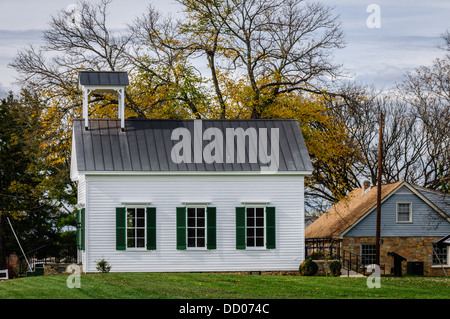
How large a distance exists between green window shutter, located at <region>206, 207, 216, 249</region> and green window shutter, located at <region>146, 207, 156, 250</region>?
1.94 m

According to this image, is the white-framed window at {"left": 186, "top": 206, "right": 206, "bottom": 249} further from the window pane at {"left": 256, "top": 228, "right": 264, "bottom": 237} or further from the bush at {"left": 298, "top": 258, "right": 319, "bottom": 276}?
A: the bush at {"left": 298, "top": 258, "right": 319, "bottom": 276}

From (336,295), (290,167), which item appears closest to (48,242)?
(290,167)

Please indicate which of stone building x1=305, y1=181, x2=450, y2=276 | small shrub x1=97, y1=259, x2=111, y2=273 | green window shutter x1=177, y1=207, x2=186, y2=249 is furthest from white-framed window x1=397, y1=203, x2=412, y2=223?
small shrub x1=97, y1=259, x2=111, y2=273

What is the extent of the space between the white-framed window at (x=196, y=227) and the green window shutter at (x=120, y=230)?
7.65 feet

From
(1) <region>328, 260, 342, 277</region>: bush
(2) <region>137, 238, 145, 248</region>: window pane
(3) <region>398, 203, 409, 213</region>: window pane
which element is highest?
(3) <region>398, 203, 409, 213</region>: window pane

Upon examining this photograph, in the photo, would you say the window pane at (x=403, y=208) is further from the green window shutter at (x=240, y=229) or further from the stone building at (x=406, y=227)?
the green window shutter at (x=240, y=229)

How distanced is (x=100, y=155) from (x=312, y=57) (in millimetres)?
13826

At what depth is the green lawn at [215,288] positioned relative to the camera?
64.4 ft

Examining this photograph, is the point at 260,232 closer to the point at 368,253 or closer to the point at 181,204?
the point at 181,204

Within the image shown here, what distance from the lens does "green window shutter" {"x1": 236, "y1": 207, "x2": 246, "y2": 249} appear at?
1138 inches

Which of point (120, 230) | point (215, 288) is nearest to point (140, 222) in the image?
point (120, 230)

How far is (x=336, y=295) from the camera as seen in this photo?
65.7 ft

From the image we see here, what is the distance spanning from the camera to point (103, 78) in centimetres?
3044
